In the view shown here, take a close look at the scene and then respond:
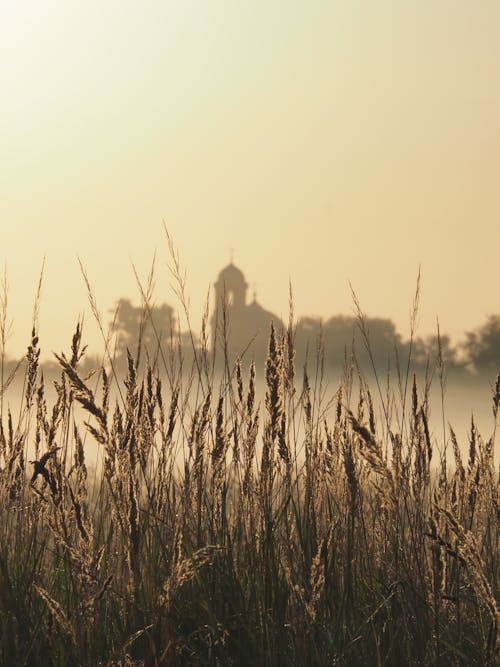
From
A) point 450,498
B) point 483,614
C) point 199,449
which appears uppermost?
point 199,449

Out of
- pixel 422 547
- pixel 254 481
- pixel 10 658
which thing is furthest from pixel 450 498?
pixel 10 658

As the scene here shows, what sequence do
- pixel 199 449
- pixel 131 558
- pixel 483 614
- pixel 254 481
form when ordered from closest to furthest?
1. pixel 131 558
2. pixel 199 449
3. pixel 483 614
4. pixel 254 481

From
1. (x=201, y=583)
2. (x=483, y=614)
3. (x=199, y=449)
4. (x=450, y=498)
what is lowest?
(x=483, y=614)

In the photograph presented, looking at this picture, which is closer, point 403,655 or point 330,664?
point 330,664

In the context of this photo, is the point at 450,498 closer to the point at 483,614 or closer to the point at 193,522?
the point at 483,614

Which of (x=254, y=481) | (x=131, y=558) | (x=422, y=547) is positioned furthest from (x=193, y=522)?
(x=131, y=558)

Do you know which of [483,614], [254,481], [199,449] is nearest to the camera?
[199,449]

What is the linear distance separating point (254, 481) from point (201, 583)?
675 mm

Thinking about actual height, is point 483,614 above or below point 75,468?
below

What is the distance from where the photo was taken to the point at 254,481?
11.0 ft

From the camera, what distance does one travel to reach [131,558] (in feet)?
7.09

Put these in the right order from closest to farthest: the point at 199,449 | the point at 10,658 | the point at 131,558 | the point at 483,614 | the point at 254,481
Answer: the point at 131,558 < the point at 10,658 < the point at 199,449 < the point at 483,614 < the point at 254,481

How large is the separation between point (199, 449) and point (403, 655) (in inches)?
35.4

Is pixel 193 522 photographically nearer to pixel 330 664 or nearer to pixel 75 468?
pixel 75 468
